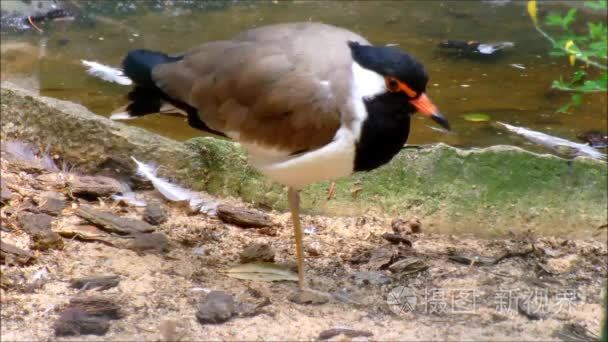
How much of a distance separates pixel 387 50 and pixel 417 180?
1188 mm

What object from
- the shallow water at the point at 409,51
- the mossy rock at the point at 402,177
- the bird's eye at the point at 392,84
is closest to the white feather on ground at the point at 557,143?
the shallow water at the point at 409,51

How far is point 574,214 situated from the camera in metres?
4.68

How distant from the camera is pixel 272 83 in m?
4.02

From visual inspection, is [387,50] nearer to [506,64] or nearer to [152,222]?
[152,222]

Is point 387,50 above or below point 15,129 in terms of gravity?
above

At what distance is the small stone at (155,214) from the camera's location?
471 cm

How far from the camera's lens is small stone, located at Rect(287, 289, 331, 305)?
4.03 meters

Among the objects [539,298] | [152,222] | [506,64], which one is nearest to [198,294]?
[152,222]

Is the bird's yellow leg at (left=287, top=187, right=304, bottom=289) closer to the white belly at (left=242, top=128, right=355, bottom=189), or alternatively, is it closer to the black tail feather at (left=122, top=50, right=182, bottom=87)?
the white belly at (left=242, top=128, right=355, bottom=189)

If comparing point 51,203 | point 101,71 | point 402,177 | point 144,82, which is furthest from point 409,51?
point 51,203

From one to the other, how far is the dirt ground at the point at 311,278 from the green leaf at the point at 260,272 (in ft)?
0.11

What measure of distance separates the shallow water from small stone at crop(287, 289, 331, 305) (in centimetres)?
179

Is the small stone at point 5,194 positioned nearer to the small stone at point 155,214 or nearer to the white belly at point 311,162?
the small stone at point 155,214

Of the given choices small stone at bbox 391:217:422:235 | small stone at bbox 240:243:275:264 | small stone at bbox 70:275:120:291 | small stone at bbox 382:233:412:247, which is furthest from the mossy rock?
small stone at bbox 70:275:120:291
